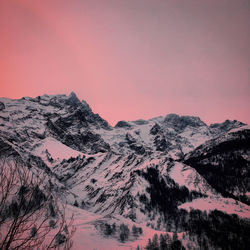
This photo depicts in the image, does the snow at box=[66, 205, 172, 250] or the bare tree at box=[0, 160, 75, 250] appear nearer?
the bare tree at box=[0, 160, 75, 250]

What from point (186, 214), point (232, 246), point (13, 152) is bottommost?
point (232, 246)

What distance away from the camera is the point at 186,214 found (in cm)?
19900

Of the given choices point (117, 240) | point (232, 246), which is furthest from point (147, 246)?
point (232, 246)

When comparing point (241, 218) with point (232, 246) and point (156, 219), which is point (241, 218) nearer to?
point (232, 246)

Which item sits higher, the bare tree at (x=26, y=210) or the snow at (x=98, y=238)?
the bare tree at (x=26, y=210)

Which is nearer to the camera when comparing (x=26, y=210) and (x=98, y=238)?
(x=26, y=210)

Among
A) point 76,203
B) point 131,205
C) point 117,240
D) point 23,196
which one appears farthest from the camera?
point 76,203

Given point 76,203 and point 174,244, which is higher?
point 76,203

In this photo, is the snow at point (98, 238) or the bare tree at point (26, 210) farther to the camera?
the snow at point (98, 238)

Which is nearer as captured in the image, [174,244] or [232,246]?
[174,244]

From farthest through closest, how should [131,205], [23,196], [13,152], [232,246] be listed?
1. [131,205]
2. [13,152]
3. [232,246]
4. [23,196]

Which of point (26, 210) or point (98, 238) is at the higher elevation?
point (26, 210)

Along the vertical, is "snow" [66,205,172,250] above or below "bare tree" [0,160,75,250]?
below

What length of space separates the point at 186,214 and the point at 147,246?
102m
